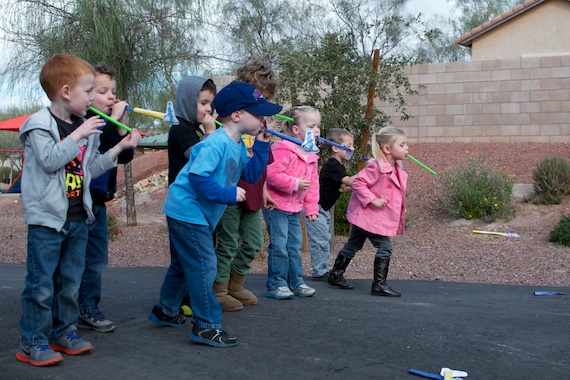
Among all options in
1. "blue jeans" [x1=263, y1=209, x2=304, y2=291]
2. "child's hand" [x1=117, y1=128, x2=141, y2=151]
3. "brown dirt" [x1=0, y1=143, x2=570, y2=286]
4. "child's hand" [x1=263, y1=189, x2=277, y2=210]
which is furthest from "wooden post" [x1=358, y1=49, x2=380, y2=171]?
"child's hand" [x1=117, y1=128, x2=141, y2=151]

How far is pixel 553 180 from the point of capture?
11.5 metres

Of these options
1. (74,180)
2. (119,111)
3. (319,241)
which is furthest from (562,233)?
(74,180)

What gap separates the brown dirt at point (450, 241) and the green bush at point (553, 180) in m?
0.16

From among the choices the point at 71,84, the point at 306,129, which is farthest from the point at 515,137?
the point at 71,84

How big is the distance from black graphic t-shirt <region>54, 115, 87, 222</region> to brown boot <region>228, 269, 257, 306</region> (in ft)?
5.40

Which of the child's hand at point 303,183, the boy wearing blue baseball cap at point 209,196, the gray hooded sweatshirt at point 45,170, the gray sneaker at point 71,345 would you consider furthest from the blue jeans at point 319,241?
the gray hooded sweatshirt at point 45,170

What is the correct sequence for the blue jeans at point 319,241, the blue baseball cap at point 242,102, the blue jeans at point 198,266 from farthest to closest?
the blue jeans at point 319,241
the blue baseball cap at point 242,102
the blue jeans at point 198,266

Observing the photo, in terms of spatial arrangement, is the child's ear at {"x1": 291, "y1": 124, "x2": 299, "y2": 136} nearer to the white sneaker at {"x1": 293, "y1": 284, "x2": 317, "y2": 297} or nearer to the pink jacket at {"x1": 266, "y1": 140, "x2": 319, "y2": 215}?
the pink jacket at {"x1": 266, "y1": 140, "x2": 319, "y2": 215}

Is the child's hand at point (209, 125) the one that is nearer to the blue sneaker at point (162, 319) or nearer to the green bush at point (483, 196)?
the blue sneaker at point (162, 319)

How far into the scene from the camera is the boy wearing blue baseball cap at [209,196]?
3914mm

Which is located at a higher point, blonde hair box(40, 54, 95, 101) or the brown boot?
blonde hair box(40, 54, 95, 101)

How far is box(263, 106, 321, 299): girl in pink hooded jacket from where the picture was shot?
5551 mm

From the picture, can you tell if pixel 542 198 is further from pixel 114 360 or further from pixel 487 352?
pixel 114 360

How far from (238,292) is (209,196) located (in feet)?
5.14
